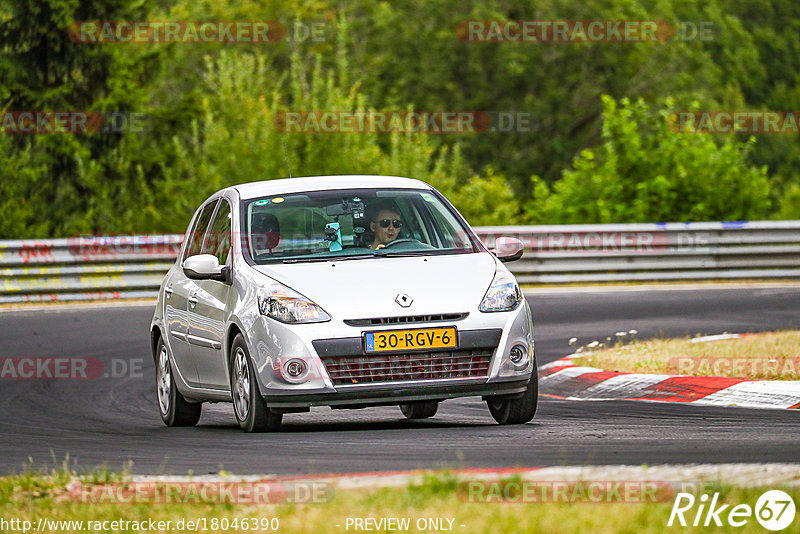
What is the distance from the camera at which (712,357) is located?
12172 millimetres

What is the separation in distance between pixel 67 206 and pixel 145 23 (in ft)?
14.3

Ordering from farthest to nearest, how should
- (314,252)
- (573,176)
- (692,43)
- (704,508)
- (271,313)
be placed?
(692,43)
(573,176)
(314,252)
(271,313)
(704,508)

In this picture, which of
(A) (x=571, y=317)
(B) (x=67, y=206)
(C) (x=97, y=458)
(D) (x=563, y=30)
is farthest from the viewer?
(D) (x=563, y=30)

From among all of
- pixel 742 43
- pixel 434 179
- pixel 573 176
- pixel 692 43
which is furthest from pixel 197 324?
pixel 742 43

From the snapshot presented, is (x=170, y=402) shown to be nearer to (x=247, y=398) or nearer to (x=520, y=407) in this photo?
(x=247, y=398)

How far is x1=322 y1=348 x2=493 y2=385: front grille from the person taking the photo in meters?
8.62

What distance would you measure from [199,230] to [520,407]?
115 inches

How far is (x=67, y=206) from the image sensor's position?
33844 millimetres

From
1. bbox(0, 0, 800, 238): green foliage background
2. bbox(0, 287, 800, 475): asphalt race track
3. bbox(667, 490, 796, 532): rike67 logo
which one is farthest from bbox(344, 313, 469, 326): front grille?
bbox(0, 0, 800, 238): green foliage background

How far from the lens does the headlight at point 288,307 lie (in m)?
8.65

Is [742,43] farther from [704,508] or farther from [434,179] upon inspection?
[704,508]

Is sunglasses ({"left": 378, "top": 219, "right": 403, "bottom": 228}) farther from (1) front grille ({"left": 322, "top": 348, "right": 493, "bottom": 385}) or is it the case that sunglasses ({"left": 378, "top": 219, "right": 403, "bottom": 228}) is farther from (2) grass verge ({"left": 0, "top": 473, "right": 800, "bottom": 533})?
(2) grass verge ({"left": 0, "top": 473, "right": 800, "bottom": 533})
